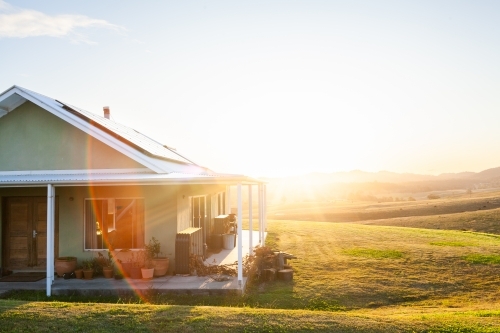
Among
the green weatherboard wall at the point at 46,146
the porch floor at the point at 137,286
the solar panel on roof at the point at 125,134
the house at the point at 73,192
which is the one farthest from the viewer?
the solar panel on roof at the point at 125,134

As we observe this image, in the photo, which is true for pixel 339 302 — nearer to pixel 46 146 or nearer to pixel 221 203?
pixel 46 146

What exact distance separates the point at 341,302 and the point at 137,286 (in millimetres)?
4923

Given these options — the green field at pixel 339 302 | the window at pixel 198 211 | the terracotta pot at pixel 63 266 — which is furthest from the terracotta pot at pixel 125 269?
the window at pixel 198 211

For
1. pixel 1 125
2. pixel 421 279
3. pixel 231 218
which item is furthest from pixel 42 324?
pixel 231 218

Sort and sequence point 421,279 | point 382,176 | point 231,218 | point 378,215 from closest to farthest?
1. point 421,279
2. point 231,218
3. point 378,215
4. point 382,176

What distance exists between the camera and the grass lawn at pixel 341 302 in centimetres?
791

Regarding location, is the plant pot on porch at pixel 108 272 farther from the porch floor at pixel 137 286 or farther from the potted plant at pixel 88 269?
the potted plant at pixel 88 269

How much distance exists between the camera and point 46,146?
1377cm

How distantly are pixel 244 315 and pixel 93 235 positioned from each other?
6904mm

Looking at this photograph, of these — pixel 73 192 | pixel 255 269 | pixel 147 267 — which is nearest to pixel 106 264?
pixel 147 267

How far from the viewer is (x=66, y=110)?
13742mm

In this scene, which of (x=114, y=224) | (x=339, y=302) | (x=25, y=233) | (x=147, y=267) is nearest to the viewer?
(x=339, y=302)

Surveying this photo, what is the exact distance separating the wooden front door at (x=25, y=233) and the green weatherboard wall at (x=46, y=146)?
→ 1.15 metres

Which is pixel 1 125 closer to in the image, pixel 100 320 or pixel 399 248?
pixel 100 320
